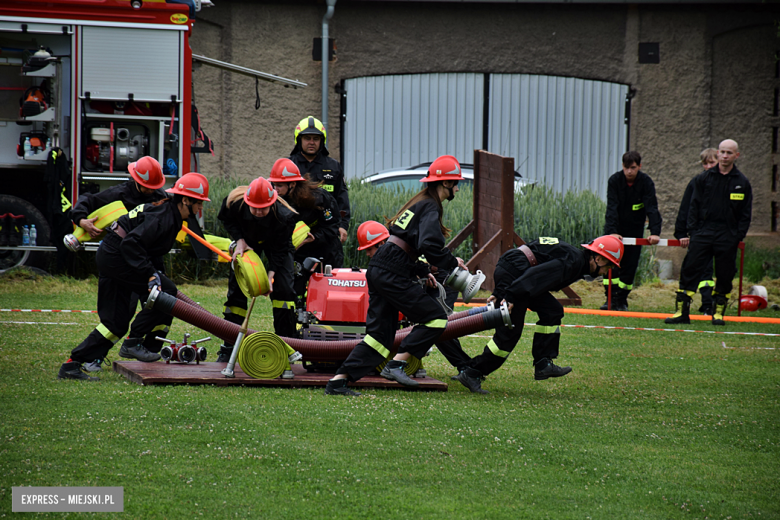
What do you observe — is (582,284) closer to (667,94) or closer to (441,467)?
(667,94)

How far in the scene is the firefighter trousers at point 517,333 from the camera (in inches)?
239

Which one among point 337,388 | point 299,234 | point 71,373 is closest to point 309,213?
point 299,234

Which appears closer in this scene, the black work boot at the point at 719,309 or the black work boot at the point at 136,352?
the black work boot at the point at 136,352

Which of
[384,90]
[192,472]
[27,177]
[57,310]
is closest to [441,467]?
[192,472]

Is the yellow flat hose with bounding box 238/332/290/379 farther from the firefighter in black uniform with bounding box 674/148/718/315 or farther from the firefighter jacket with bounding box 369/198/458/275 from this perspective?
the firefighter in black uniform with bounding box 674/148/718/315

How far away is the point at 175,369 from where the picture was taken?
596 cm

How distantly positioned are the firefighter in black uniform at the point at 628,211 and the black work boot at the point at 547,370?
187 inches

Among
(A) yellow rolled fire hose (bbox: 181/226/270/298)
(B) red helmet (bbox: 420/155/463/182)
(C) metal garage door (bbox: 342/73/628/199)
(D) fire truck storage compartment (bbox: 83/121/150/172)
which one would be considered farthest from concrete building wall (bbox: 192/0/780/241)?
(B) red helmet (bbox: 420/155/463/182)

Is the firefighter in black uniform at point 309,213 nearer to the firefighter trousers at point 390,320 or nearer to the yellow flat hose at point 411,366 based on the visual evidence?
the yellow flat hose at point 411,366

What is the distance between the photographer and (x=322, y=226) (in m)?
7.03

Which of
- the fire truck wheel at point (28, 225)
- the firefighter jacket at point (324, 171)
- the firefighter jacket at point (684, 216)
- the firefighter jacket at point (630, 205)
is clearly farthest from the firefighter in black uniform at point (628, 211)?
the fire truck wheel at point (28, 225)

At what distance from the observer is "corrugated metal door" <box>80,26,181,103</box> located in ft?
34.6

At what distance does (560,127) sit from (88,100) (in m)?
9.11

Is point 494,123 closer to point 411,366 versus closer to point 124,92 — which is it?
point 124,92
